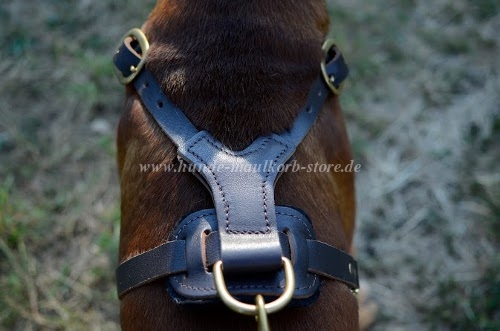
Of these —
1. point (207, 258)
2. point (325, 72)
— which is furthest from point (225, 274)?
point (325, 72)

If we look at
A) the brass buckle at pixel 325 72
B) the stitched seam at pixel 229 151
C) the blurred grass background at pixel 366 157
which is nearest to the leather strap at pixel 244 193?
the stitched seam at pixel 229 151

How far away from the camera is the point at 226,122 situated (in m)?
1.27

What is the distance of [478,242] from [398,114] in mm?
677

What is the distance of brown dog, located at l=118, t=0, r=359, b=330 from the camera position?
1.21m

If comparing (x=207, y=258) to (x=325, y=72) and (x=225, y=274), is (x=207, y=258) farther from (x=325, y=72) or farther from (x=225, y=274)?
(x=325, y=72)

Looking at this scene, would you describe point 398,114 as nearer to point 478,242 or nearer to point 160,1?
point 478,242

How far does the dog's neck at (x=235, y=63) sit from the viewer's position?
129cm

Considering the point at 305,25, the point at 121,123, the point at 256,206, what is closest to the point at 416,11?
the point at 305,25

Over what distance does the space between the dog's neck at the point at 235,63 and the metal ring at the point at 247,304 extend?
327mm

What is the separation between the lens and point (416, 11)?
291cm

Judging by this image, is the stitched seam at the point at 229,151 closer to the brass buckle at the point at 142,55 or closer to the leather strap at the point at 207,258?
the leather strap at the point at 207,258

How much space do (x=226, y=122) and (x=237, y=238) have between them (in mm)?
302

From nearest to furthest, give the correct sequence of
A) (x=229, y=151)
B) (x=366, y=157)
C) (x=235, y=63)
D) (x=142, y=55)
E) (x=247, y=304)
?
(x=247, y=304) → (x=229, y=151) → (x=235, y=63) → (x=142, y=55) → (x=366, y=157)

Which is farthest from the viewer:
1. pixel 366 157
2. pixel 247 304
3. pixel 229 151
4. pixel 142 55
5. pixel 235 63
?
pixel 366 157
